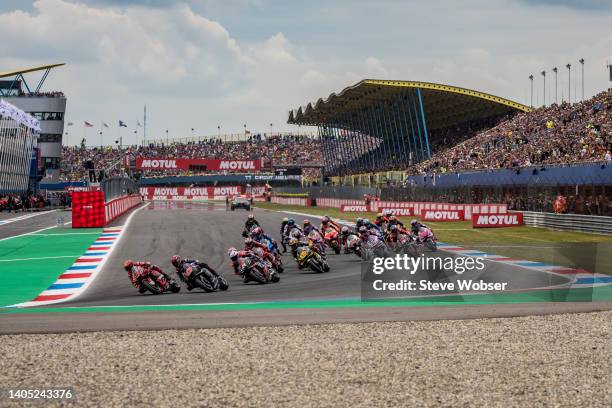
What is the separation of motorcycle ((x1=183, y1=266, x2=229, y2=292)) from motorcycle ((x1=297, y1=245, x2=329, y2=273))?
3.01 metres

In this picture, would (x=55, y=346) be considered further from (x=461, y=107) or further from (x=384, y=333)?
(x=461, y=107)

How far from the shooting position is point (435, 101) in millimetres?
72438

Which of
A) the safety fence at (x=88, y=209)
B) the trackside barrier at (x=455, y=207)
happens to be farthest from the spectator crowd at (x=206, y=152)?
the safety fence at (x=88, y=209)

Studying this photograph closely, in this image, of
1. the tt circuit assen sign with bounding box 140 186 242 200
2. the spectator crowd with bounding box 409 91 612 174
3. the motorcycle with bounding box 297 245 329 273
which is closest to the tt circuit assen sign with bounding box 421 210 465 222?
the spectator crowd with bounding box 409 91 612 174

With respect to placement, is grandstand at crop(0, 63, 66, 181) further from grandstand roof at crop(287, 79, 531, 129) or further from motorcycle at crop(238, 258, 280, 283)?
motorcycle at crop(238, 258, 280, 283)

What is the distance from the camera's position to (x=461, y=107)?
237 feet

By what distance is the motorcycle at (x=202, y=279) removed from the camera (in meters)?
14.2

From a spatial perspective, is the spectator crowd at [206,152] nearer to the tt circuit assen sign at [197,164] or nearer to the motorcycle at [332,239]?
the tt circuit assen sign at [197,164]

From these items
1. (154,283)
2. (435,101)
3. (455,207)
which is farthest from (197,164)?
(154,283)

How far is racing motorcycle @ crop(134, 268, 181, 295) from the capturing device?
14.0 meters

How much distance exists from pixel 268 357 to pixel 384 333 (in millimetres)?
2066

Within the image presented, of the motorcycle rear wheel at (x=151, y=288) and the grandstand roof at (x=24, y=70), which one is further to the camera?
the grandstand roof at (x=24, y=70)

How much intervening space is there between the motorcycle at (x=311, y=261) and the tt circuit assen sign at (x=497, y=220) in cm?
1863

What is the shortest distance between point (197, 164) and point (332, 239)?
82.4 meters
